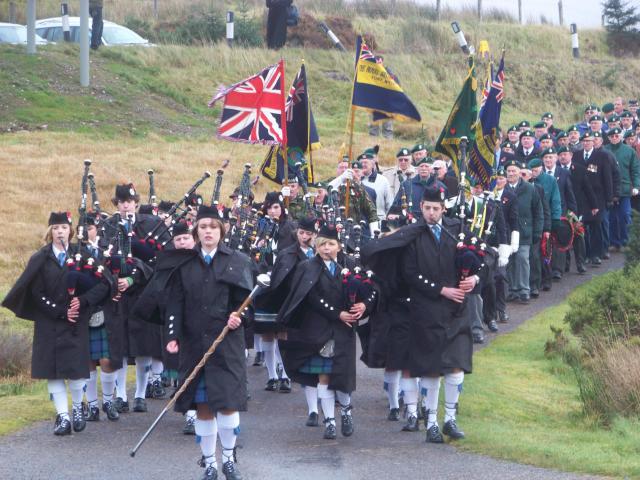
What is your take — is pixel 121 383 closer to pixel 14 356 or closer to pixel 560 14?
pixel 14 356

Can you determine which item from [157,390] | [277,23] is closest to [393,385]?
[157,390]

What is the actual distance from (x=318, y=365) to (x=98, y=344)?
2.09 meters

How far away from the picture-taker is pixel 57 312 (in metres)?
11.7

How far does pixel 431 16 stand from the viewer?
146 feet

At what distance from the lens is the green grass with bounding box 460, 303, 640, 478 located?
1073 cm

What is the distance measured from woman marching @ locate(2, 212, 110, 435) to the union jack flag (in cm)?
398

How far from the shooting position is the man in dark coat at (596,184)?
2161 cm

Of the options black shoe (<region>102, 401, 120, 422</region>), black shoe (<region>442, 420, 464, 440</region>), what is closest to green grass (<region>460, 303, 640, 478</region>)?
black shoe (<region>442, 420, 464, 440</region>)

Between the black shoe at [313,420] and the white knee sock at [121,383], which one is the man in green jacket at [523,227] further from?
the white knee sock at [121,383]

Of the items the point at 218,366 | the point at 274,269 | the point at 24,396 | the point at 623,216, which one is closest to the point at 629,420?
the point at 274,269

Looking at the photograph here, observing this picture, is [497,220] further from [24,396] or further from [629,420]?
[24,396]

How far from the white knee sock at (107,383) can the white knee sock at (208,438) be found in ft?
8.35

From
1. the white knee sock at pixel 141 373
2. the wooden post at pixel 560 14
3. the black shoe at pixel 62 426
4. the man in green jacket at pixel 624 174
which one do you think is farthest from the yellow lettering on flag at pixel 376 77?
the wooden post at pixel 560 14

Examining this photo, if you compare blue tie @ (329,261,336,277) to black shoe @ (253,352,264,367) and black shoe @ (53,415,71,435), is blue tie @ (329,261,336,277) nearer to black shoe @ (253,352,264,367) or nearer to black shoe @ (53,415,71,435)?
black shoe @ (53,415,71,435)
